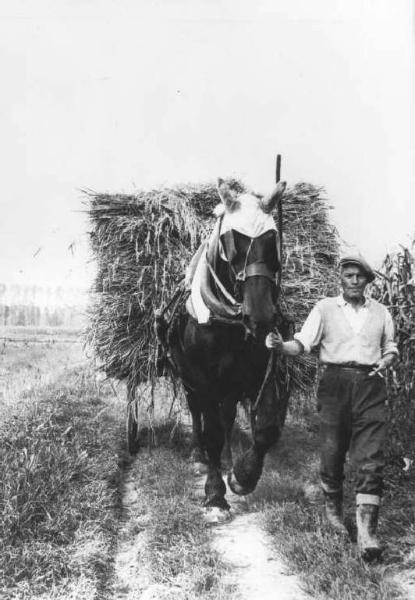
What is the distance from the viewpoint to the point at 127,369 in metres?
6.12

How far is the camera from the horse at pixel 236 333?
354cm

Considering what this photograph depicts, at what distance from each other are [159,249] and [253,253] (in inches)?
85.7

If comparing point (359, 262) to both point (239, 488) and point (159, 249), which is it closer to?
point (239, 488)

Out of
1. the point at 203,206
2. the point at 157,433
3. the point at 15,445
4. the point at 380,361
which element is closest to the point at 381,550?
the point at 380,361

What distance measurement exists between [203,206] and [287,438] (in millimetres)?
3084

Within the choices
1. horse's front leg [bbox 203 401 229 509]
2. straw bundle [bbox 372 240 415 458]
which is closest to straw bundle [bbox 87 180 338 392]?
straw bundle [bbox 372 240 415 458]

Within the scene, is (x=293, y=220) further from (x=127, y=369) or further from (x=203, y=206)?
(x=127, y=369)

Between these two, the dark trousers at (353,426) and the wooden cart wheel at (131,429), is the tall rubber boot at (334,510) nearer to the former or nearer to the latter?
the dark trousers at (353,426)

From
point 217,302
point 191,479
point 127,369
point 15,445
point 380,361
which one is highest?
point 217,302

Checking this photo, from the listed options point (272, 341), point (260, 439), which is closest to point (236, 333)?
point (272, 341)

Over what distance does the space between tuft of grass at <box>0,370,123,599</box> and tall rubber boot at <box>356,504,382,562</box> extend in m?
1.52

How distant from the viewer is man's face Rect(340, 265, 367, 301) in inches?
146

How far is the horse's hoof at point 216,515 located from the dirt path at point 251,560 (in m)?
0.03

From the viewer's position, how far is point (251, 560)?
3.52 m
